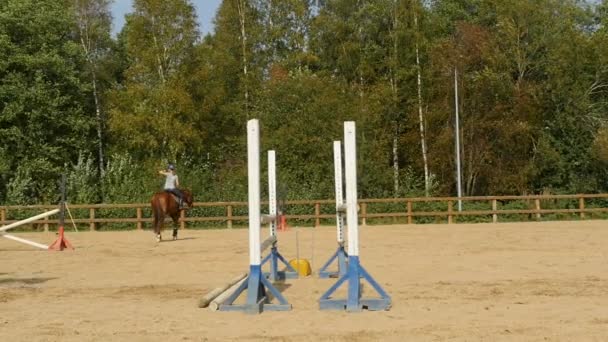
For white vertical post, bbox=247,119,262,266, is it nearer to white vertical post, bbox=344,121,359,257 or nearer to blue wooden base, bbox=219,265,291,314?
blue wooden base, bbox=219,265,291,314

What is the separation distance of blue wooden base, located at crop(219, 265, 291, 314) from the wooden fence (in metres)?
16.2

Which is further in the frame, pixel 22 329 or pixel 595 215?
pixel 595 215

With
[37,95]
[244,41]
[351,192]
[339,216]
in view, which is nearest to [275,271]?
[339,216]

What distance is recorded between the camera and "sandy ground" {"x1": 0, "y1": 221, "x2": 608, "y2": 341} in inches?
272

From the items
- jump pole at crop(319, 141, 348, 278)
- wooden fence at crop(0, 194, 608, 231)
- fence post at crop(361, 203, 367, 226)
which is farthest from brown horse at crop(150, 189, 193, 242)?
fence post at crop(361, 203, 367, 226)

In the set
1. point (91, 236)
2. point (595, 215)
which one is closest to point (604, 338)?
point (91, 236)

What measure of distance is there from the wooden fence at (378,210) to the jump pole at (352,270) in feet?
53.6

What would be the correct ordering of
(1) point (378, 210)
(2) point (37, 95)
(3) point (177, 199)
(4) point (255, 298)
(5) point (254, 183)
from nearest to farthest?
(4) point (255, 298) < (5) point (254, 183) < (3) point (177, 199) < (1) point (378, 210) < (2) point (37, 95)

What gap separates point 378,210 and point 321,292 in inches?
674

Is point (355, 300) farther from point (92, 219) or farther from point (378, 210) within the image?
point (378, 210)

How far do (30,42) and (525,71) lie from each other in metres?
22.7

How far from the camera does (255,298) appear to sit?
805cm

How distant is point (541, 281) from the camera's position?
9.98m

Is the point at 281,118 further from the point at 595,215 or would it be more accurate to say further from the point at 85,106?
the point at 595,215
